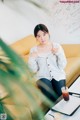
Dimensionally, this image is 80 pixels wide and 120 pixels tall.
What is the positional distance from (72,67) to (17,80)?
264 centimetres

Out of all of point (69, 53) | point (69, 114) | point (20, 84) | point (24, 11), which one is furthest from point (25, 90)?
point (24, 11)

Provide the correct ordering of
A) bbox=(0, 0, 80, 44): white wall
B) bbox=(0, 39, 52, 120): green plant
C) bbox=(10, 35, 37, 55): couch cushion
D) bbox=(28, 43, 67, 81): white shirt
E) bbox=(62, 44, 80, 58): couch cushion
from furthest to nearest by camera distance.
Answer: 1. bbox=(0, 0, 80, 44): white wall
2. bbox=(62, 44, 80, 58): couch cushion
3. bbox=(10, 35, 37, 55): couch cushion
4. bbox=(28, 43, 67, 81): white shirt
5. bbox=(0, 39, 52, 120): green plant

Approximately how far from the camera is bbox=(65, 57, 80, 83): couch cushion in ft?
9.13

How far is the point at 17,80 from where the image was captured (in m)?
0.28

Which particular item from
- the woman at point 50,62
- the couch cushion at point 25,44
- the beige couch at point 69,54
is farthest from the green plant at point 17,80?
the couch cushion at point 25,44

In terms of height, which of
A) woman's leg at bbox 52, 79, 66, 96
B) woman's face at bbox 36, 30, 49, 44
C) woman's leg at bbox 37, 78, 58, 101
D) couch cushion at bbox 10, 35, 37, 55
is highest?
woman's leg at bbox 37, 78, 58, 101

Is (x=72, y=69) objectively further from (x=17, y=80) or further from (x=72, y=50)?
(x=17, y=80)

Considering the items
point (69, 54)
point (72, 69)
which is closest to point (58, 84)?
point (72, 69)

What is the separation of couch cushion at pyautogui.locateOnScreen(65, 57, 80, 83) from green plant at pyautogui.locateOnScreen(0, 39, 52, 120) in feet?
8.05

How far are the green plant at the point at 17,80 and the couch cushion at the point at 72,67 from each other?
8.05 ft

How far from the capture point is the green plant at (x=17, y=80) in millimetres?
271

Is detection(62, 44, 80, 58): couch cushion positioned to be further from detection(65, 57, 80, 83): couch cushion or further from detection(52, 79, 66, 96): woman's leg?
detection(52, 79, 66, 96): woman's leg

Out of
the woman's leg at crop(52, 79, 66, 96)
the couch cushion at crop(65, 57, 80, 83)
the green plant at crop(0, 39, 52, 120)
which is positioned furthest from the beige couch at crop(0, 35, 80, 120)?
the green plant at crop(0, 39, 52, 120)

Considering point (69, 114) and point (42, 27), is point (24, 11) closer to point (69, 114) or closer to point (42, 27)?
point (42, 27)
